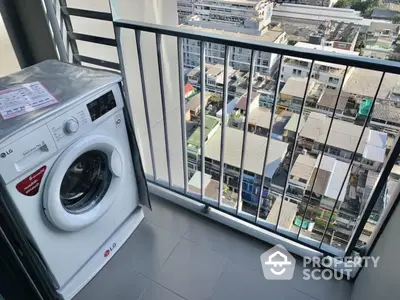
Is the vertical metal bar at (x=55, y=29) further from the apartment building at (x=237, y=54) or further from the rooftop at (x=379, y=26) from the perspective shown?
the rooftop at (x=379, y=26)

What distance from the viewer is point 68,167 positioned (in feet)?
4.01

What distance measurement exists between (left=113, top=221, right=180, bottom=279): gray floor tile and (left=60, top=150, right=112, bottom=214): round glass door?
0.40 m

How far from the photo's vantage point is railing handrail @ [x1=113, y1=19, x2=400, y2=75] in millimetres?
1017

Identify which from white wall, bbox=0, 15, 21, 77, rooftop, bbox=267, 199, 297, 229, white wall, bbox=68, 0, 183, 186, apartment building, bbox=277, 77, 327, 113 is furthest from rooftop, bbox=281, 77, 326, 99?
white wall, bbox=0, 15, 21, 77

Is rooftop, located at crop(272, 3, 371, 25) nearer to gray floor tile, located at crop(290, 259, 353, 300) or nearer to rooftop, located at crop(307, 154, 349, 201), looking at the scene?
rooftop, located at crop(307, 154, 349, 201)

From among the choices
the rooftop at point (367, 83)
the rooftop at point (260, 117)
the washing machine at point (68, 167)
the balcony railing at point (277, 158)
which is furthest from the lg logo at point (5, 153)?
the rooftop at point (367, 83)

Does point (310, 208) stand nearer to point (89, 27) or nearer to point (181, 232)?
point (181, 232)

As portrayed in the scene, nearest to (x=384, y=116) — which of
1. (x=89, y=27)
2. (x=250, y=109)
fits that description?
(x=250, y=109)

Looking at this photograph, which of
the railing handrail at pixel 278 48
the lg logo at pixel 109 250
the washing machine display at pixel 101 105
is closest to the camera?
the railing handrail at pixel 278 48

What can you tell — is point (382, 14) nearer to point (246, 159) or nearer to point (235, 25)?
point (235, 25)

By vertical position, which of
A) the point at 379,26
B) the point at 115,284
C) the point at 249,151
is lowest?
the point at 115,284

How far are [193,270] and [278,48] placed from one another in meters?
1.19

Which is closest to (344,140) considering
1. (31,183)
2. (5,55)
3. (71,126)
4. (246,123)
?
(246,123)

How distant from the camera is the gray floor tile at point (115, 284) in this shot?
4.88 feet
